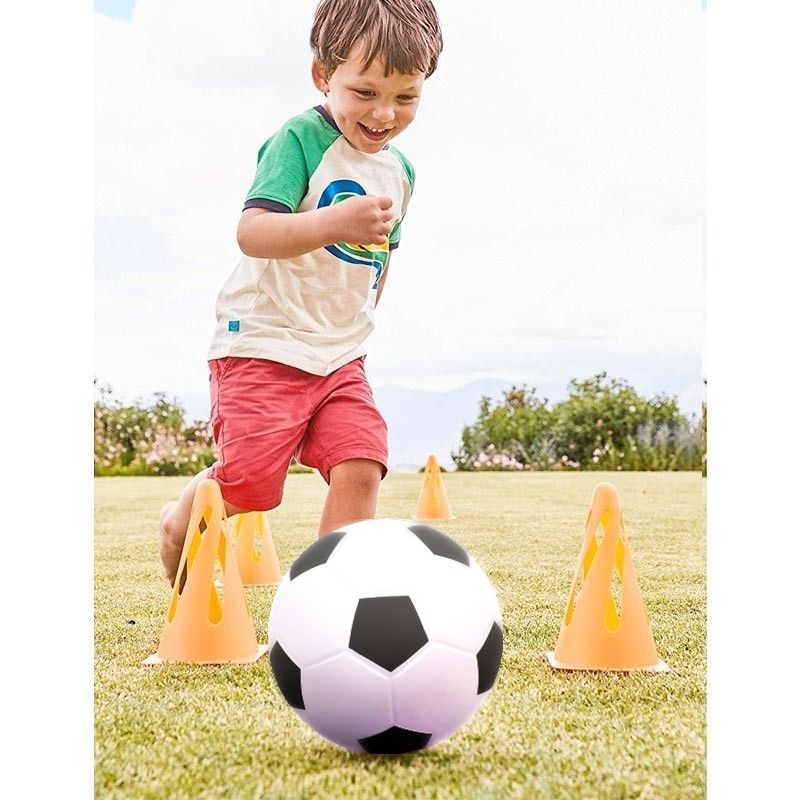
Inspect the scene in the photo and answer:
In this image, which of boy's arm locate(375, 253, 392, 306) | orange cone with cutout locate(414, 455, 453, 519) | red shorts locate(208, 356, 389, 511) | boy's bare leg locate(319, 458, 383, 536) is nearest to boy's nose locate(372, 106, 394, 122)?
boy's arm locate(375, 253, 392, 306)

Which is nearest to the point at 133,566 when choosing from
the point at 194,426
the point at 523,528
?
the point at 523,528

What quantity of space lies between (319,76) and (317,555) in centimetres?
154

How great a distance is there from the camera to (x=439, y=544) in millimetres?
1854

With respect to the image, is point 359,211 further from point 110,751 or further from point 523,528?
point 523,528

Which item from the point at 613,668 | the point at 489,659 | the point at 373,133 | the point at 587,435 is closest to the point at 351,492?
the point at 613,668

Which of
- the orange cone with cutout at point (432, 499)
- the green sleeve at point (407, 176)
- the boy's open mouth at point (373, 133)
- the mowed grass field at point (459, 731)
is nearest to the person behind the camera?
the mowed grass field at point (459, 731)

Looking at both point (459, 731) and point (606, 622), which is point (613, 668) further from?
point (459, 731)

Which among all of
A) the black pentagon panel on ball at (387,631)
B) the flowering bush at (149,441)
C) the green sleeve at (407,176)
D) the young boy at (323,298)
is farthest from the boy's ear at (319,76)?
the flowering bush at (149,441)

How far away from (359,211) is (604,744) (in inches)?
50.7

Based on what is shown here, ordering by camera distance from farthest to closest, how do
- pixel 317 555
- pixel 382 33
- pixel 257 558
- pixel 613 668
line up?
pixel 257 558 → pixel 382 33 → pixel 613 668 → pixel 317 555

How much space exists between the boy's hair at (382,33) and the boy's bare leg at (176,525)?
4.12 ft

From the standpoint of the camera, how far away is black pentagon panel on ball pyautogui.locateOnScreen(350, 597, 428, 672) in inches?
65.7

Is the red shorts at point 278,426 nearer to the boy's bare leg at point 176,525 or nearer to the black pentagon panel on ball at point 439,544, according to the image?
the boy's bare leg at point 176,525

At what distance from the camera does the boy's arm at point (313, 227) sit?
2.34 m
